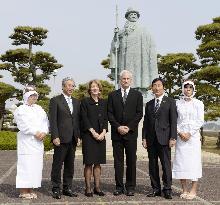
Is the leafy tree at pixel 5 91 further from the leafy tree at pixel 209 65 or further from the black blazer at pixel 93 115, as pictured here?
the black blazer at pixel 93 115

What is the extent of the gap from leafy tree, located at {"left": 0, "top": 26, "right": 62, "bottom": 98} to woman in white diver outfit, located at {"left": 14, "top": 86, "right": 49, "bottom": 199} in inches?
820

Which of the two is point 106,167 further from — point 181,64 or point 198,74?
point 181,64

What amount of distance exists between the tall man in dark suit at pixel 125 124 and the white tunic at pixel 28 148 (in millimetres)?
1022

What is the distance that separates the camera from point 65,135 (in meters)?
5.98

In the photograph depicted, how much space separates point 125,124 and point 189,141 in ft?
Result: 3.10

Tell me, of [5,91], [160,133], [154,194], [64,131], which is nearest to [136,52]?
[160,133]

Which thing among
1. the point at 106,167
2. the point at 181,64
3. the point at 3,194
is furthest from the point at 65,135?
the point at 181,64

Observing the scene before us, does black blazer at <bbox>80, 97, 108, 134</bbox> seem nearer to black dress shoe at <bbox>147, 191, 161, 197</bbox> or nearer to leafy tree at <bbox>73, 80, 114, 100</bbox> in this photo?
black dress shoe at <bbox>147, 191, 161, 197</bbox>

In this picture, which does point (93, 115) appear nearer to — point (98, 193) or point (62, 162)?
point (62, 162)

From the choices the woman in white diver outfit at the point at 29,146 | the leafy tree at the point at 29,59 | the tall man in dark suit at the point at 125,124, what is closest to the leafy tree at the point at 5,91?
the leafy tree at the point at 29,59

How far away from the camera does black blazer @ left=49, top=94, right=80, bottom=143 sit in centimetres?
597

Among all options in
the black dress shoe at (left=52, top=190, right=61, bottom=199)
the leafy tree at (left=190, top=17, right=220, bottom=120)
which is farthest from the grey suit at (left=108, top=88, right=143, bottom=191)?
the leafy tree at (left=190, top=17, right=220, bottom=120)

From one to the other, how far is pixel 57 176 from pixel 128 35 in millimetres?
8722

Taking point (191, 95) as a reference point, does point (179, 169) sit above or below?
below
